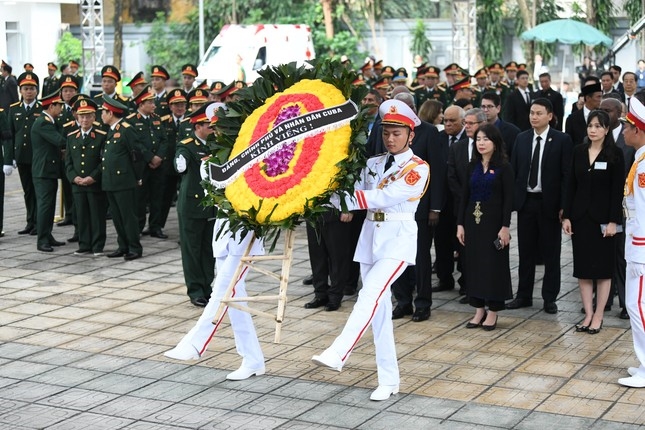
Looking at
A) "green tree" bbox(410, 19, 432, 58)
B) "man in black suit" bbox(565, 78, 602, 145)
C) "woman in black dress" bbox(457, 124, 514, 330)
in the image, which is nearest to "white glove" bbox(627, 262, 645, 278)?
"woman in black dress" bbox(457, 124, 514, 330)

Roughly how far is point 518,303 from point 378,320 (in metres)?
3.00

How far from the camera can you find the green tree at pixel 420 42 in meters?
39.1

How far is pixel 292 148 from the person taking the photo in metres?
6.90

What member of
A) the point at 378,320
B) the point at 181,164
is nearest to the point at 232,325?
the point at 378,320

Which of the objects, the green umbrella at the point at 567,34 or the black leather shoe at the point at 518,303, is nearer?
the black leather shoe at the point at 518,303

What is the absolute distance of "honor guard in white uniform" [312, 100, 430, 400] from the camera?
690cm

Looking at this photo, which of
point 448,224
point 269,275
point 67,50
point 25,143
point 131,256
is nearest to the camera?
point 269,275

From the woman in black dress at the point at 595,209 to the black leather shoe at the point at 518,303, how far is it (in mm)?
839

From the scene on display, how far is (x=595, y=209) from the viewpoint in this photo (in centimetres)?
871

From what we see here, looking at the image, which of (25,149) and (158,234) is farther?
(25,149)

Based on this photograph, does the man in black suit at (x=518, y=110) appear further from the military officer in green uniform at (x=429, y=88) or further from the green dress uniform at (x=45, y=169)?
the green dress uniform at (x=45, y=169)

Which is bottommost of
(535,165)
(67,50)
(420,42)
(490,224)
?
(490,224)

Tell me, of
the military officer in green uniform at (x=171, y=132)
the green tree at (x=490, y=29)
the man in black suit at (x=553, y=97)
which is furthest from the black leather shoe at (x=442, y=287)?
the green tree at (x=490, y=29)

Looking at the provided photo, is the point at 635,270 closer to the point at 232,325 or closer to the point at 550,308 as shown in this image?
the point at 550,308
